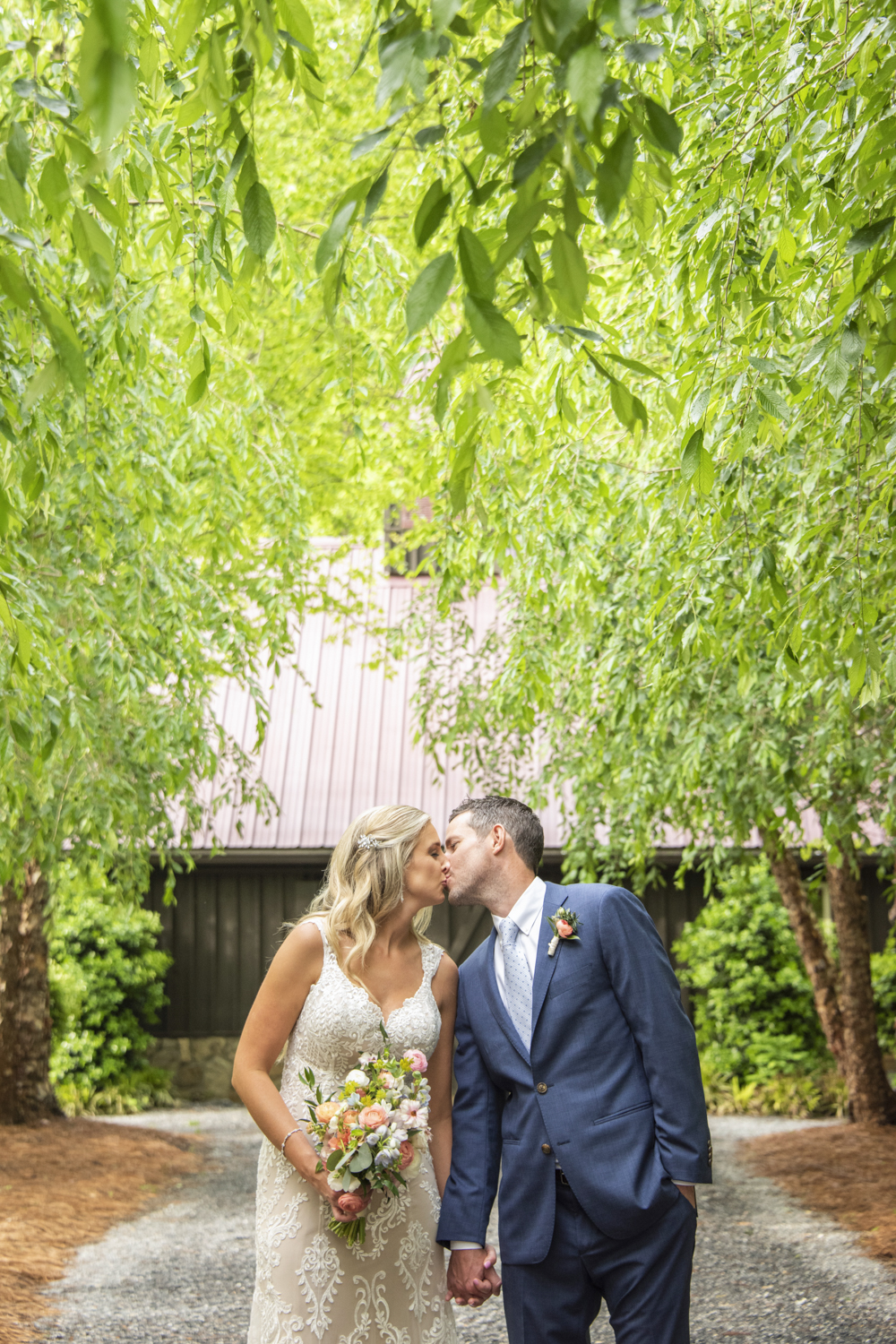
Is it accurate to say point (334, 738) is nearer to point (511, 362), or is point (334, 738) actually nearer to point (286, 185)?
point (286, 185)

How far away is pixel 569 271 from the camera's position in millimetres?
1581

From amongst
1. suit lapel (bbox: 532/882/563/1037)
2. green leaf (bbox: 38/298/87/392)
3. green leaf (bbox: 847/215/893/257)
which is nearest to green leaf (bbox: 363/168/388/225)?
green leaf (bbox: 38/298/87/392)

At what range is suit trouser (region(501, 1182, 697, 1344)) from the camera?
275 centimetres

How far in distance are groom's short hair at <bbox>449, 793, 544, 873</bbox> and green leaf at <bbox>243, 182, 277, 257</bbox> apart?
1647 mm

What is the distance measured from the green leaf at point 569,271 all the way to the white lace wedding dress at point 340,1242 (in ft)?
6.88

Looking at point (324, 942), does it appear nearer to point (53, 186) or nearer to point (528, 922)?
point (528, 922)

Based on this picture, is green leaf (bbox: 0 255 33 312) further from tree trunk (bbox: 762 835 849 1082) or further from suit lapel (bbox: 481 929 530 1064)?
tree trunk (bbox: 762 835 849 1082)

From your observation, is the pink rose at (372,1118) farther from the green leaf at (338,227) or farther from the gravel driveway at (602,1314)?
the gravel driveway at (602,1314)

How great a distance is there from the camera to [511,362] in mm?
1565

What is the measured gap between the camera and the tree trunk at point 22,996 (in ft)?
32.1

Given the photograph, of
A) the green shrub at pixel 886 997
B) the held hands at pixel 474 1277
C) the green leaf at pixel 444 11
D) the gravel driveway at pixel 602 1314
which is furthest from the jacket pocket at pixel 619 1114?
the green shrub at pixel 886 997

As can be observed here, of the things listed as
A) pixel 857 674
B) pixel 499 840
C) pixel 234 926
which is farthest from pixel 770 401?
pixel 234 926

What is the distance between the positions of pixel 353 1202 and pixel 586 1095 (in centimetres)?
63

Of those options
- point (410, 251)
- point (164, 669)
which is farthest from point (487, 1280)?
point (410, 251)
